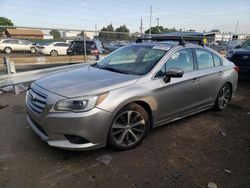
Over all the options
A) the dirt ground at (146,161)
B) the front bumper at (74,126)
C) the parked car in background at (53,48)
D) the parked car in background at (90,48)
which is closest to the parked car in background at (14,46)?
the parked car in background at (90,48)

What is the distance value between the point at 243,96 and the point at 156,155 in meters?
4.84

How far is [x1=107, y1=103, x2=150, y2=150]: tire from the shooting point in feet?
11.2

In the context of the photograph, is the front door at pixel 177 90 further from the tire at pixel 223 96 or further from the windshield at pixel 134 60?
the tire at pixel 223 96

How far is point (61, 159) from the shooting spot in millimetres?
3336

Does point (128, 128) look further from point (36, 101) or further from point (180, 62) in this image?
point (180, 62)

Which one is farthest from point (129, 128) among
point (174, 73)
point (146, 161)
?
point (174, 73)

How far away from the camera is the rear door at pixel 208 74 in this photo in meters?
4.63

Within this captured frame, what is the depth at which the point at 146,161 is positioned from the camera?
3328mm

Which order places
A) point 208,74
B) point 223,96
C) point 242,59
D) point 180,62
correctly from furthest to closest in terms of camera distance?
point 242,59
point 223,96
point 208,74
point 180,62

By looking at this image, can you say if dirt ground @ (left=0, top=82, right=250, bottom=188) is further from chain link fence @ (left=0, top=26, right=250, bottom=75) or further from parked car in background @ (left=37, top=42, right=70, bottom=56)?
parked car in background @ (left=37, top=42, right=70, bottom=56)

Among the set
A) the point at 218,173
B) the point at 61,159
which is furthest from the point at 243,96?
the point at 61,159

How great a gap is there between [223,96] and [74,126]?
12.5 ft

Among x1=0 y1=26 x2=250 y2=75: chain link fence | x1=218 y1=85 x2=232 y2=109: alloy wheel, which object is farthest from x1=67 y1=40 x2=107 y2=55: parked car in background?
x1=218 y1=85 x2=232 y2=109: alloy wheel

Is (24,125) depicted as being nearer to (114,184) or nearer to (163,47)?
(114,184)
